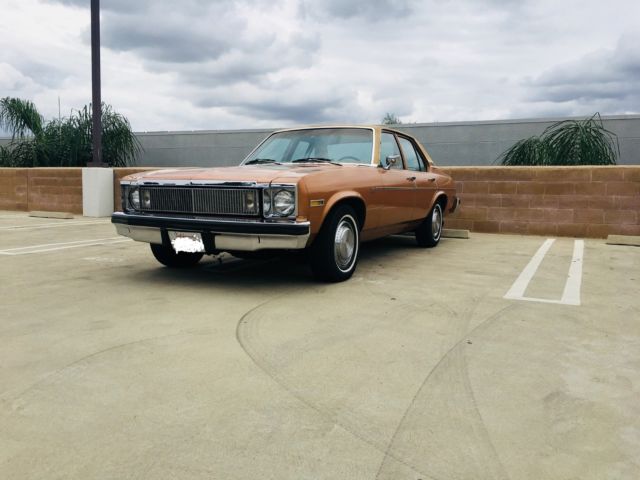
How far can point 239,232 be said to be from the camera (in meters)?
4.54

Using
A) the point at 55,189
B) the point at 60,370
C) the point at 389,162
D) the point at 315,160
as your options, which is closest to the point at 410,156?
the point at 389,162

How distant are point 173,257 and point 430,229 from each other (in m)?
3.42

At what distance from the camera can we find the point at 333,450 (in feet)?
7.02

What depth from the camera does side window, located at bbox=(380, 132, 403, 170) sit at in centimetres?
618

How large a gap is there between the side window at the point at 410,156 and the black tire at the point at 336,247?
1914 millimetres

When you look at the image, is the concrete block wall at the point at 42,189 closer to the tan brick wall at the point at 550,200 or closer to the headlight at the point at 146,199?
the tan brick wall at the point at 550,200

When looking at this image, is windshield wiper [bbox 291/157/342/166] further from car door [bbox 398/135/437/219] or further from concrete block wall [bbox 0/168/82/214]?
concrete block wall [bbox 0/168/82/214]

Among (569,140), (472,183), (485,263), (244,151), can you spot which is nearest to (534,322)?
(485,263)

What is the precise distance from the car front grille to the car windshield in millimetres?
1289

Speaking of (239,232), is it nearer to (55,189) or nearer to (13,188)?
(55,189)

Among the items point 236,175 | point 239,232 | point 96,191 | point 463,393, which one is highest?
point 236,175

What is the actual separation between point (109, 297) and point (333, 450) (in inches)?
113

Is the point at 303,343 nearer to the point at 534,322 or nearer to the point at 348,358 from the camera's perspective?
the point at 348,358

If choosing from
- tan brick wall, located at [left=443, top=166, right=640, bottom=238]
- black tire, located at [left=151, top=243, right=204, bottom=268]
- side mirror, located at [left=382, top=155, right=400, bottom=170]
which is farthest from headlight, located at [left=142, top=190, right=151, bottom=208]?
tan brick wall, located at [left=443, top=166, right=640, bottom=238]
